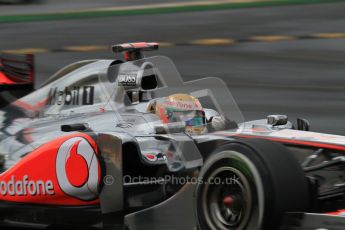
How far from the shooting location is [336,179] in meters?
4.77

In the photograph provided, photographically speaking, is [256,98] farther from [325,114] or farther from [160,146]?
[160,146]

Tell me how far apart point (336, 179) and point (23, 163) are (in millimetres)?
2133

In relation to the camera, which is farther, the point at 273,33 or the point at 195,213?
the point at 273,33

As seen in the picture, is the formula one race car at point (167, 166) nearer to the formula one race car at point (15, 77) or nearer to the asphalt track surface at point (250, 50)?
the formula one race car at point (15, 77)

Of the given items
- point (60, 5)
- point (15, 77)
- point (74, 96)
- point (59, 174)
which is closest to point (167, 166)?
point (59, 174)

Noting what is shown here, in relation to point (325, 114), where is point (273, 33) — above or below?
above

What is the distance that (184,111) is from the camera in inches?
222

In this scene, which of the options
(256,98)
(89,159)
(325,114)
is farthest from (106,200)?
(256,98)

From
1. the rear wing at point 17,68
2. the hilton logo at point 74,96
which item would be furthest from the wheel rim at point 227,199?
the rear wing at point 17,68

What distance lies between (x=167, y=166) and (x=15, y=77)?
2.73 m

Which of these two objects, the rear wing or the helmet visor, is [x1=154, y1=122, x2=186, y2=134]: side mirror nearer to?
the helmet visor

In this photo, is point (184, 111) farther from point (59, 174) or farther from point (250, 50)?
point (250, 50)

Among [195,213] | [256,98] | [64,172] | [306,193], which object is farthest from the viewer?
[256,98]

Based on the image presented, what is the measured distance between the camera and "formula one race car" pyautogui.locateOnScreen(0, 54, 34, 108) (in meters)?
7.18
